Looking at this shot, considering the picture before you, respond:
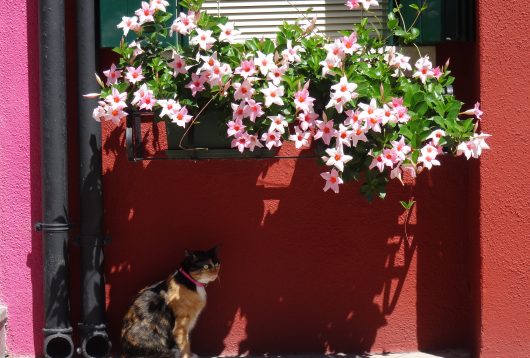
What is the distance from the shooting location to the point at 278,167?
524 cm

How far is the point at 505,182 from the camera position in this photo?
16.4ft

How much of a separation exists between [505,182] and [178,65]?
1.88 metres

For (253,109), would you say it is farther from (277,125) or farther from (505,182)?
(505,182)

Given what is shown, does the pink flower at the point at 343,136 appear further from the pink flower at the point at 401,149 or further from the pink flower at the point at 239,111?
the pink flower at the point at 239,111

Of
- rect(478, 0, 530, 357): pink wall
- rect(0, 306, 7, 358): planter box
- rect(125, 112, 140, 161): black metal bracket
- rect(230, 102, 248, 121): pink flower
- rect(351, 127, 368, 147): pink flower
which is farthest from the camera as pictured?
rect(0, 306, 7, 358): planter box

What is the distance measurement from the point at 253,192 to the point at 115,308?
103cm

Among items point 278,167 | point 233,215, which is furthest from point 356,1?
point 233,215

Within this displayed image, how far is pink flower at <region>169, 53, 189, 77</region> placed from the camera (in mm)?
4512

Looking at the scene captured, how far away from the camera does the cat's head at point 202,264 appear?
16.6 ft

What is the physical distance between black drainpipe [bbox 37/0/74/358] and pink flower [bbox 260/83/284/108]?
1295mm

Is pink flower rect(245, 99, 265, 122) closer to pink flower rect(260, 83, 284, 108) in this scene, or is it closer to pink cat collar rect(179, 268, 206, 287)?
pink flower rect(260, 83, 284, 108)

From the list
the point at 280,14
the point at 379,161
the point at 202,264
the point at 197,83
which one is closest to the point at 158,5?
the point at 197,83

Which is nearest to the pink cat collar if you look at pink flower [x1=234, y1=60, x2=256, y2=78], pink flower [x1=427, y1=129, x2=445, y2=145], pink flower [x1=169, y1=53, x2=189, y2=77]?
pink flower [x1=169, y1=53, x2=189, y2=77]

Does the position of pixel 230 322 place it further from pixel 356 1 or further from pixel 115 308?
pixel 356 1
